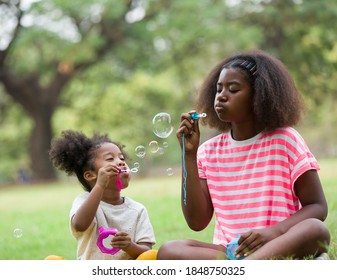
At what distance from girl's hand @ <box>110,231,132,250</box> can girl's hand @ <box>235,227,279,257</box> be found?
1.66ft

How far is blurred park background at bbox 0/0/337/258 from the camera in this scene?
12641 millimetres

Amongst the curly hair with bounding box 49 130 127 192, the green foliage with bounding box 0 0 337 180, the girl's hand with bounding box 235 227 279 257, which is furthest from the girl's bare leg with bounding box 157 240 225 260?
the green foliage with bounding box 0 0 337 180

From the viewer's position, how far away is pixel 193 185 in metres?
2.29

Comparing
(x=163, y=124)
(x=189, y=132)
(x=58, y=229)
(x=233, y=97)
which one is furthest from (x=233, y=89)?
(x=58, y=229)

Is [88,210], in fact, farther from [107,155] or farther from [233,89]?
[233,89]

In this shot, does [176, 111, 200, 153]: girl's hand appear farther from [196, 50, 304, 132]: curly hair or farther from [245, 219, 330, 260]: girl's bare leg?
[245, 219, 330, 260]: girl's bare leg

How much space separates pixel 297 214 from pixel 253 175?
0.22m

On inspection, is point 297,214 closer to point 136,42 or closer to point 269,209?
point 269,209

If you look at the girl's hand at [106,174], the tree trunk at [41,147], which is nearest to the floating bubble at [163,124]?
the girl's hand at [106,174]

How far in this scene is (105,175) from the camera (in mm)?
2389

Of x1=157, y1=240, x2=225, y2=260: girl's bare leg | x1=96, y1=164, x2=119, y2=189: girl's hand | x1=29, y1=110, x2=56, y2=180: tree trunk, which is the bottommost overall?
x1=157, y1=240, x2=225, y2=260: girl's bare leg

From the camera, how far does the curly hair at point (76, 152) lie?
2701 millimetres

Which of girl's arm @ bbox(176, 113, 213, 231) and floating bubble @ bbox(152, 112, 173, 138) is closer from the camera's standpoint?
girl's arm @ bbox(176, 113, 213, 231)

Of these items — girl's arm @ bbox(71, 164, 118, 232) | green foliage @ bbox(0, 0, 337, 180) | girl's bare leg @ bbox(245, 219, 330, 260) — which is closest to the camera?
girl's bare leg @ bbox(245, 219, 330, 260)
